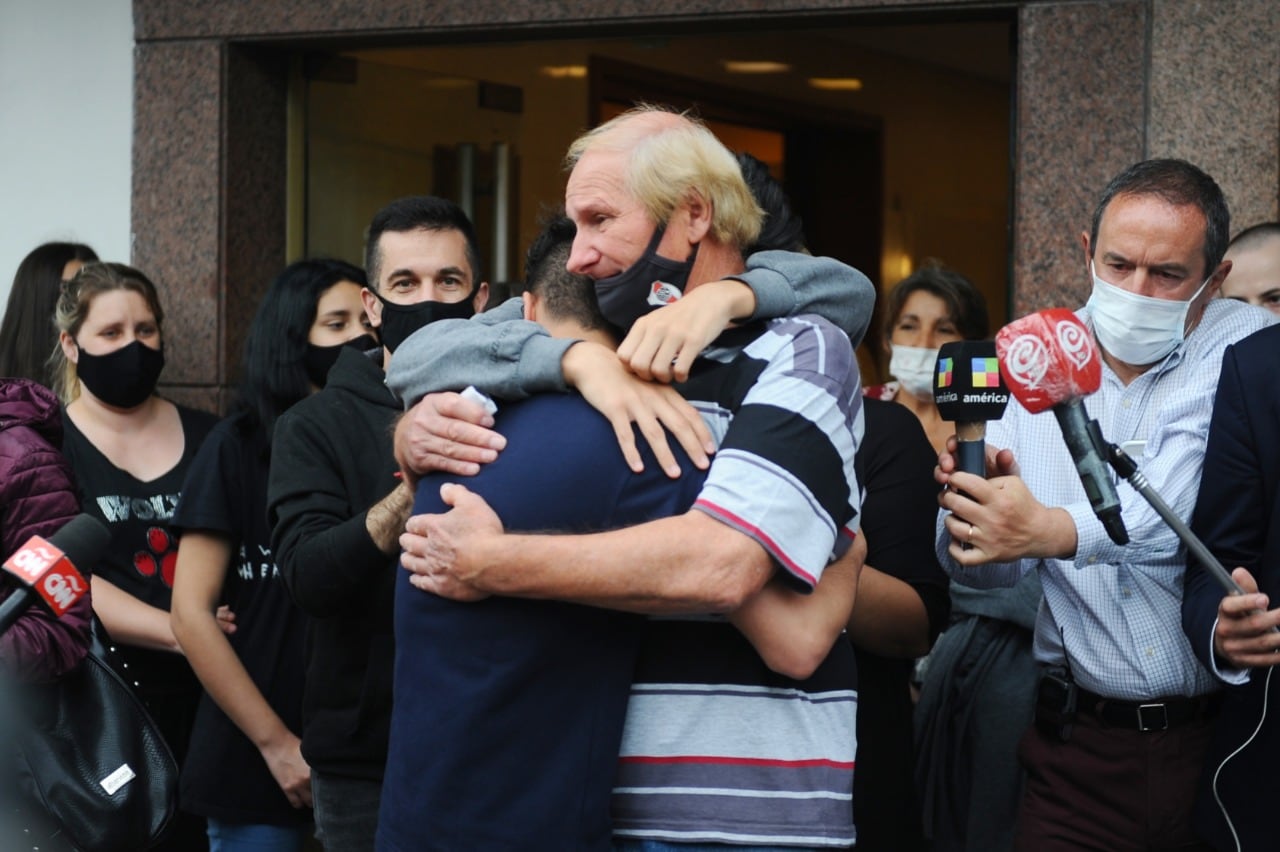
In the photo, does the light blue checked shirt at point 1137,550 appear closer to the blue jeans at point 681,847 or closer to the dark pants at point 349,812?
the blue jeans at point 681,847

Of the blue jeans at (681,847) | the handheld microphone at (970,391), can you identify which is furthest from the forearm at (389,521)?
the handheld microphone at (970,391)

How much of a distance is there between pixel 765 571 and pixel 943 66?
781 cm

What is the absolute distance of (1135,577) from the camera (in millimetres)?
3223

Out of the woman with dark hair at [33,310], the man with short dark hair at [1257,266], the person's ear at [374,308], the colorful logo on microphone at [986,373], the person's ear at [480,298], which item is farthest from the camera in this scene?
the woman with dark hair at [33,310]

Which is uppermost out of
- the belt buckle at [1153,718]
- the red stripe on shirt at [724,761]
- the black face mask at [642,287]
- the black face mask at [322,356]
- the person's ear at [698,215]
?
the person's ear at [698,215]

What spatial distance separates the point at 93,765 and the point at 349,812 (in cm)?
53

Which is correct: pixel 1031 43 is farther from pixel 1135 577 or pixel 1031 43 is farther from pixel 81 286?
pixel 81 286

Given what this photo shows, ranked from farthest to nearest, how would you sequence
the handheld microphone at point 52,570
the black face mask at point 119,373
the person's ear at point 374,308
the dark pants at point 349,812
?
1. the black face mask at point 119,373
2. the person's ear at point 374,308
3. the dark pants at point 349,812
4. the handheld microphone at point 52,570

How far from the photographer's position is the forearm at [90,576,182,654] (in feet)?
14.3

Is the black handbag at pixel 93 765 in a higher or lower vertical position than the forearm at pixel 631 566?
lower

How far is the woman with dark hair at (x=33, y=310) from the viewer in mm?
5172

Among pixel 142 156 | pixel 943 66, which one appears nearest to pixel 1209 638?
pixel 142 156

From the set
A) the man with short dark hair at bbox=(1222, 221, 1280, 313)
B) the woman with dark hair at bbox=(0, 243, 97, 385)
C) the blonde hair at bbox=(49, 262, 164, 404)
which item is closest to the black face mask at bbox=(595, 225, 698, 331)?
the man with short dark hair at bbox=(1222, 221, 1280, 313)

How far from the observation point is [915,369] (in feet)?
16.4
